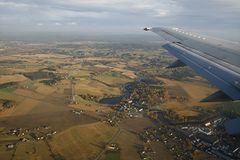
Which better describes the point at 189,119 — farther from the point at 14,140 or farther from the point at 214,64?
the point at 214,64

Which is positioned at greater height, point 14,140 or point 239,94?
point 239,94

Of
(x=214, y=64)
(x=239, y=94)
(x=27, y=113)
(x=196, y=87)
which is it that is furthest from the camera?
(x=196, y=87)

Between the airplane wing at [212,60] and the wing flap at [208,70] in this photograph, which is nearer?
the wing flap at [208,70]

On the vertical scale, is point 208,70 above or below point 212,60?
below

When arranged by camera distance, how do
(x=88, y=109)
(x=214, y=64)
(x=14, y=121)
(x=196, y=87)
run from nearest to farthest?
(x=214, y=64) < (x=14, y=121) < (x=88, y=109) < (x=196, y=87)

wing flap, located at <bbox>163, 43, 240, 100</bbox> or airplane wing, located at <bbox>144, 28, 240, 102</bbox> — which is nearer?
wing flap, located at <bbox>163, 43, 240, 100</bbox>

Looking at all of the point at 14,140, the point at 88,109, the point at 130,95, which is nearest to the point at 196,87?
the point at 130,95

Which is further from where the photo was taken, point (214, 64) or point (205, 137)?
point (205, 137)

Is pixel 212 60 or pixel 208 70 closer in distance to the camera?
pixel 208 70
